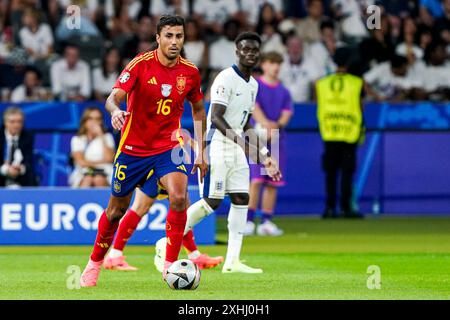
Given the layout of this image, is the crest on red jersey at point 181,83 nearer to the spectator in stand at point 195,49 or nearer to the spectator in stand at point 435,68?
the spectator in stand at point 195,49

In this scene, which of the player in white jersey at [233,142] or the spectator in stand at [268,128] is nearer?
the player in white jersey at [233,142]

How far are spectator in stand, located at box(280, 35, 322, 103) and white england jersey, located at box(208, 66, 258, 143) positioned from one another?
8086mm

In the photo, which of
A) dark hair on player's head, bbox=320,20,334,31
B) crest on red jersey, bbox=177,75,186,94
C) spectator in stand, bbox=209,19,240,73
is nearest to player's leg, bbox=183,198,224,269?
crest on red jersey, bbox=177,75,186,94

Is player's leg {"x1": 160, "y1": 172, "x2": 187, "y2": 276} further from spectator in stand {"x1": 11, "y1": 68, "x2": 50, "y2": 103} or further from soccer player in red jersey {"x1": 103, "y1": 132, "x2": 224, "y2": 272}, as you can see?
spectator in stand {"x1": 11, "y1": 68, "x2": 50, "y2": 103}

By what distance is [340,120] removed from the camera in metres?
19.2

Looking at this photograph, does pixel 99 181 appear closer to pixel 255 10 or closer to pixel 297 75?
pixel 297 75

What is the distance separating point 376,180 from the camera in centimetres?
1989

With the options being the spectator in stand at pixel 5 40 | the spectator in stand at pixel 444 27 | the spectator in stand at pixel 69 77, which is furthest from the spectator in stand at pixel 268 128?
the spectator in stand at pixel 444 27

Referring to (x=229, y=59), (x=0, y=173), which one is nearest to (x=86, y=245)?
(x=0, y=173)

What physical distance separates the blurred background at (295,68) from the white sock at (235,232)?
702 centimetres

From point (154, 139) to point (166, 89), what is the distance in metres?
0.44

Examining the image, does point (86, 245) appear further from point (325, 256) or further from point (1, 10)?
point (1, 10)

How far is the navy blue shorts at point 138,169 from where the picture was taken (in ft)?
33.7

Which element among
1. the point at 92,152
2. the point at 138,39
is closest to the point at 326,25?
the point at 138,39
